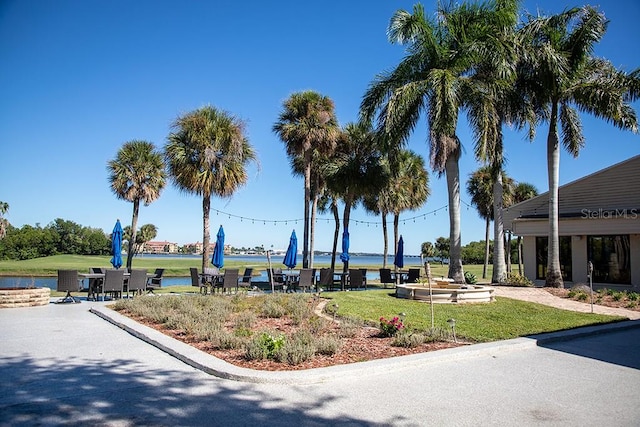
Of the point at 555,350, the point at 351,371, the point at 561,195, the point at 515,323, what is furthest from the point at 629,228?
the point at 351,371

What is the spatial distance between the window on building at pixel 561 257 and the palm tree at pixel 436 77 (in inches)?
263

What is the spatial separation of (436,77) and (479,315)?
30.7 ft

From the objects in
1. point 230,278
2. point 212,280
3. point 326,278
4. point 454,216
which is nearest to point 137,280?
point 212,280

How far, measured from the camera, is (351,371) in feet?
20.2

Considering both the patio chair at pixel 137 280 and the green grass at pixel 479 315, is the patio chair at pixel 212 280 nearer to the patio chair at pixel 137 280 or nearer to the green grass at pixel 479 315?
the patio chair at pixel 137 280

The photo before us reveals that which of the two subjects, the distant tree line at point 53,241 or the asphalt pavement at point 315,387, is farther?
the distant tree line at point 53,241

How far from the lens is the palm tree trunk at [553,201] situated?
19.3 m

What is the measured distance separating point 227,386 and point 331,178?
763 inches

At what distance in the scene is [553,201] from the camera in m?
19.4

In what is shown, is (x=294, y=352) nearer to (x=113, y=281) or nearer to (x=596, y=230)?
(x=113, y=281)

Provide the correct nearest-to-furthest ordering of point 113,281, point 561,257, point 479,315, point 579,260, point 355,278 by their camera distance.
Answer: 1. point 479,315
2. point 113,281
3. point 355,278
4. point 579,260
5. point 561,257

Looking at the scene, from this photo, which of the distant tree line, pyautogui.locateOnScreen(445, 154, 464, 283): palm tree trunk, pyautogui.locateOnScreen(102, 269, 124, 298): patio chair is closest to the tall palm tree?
pyautogui.locateOnScreen(445, 154, 464, 283): palm tree trunk

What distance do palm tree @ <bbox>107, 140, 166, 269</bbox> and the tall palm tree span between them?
31.5 feet

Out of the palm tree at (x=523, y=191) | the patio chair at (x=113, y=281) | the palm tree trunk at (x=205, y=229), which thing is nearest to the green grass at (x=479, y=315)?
the patio chair at (x=113, y=281)
